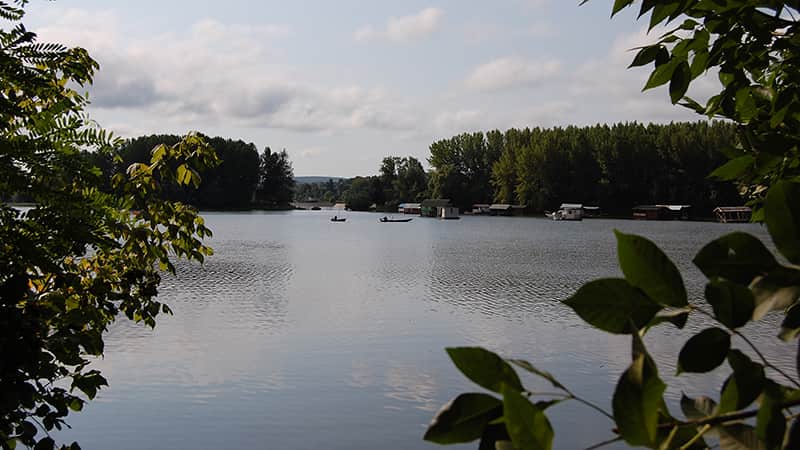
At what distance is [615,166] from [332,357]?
10054cm

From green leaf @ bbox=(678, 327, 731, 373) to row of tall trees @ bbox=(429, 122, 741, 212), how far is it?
344 feet

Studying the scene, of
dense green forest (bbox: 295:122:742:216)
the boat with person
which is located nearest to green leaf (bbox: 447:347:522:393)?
dense green forest (bbox: 295:122:742:216)

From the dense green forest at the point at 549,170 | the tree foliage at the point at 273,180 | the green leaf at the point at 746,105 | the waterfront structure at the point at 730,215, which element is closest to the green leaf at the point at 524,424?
the green leaf at the point at 746,105

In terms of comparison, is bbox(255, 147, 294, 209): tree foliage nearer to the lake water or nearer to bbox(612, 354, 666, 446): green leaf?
the lake water

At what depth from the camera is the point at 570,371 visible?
15.8 m

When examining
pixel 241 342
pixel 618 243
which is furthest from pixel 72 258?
pixel 241 342

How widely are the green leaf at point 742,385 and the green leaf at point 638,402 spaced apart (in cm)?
17

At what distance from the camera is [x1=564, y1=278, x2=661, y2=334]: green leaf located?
0.82 meters

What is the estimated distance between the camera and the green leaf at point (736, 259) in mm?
816

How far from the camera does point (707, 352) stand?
0.85 m

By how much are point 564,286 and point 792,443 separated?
98.5 ft

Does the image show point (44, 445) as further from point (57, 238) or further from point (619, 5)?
point (619, 5)

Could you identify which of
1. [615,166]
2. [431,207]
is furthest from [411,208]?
[615,166]

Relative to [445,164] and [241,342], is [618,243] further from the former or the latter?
[445,164]
